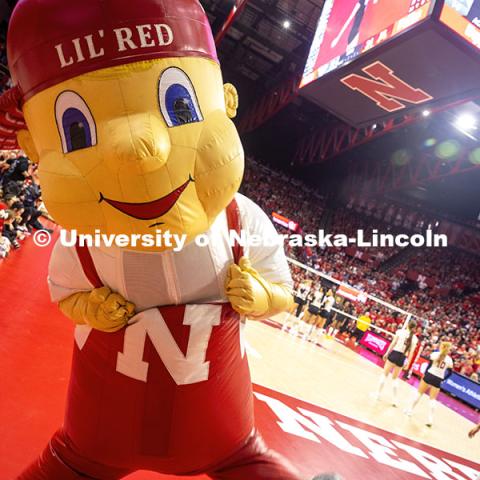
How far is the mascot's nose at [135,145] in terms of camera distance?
136 centimetres

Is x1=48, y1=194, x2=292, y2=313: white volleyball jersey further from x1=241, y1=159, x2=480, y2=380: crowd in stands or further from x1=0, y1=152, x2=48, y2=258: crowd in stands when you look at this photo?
x1=241, y1=159, x2=480, y2=380: crowd in stands

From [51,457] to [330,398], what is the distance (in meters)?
5.04

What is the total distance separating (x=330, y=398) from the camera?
20.6ft

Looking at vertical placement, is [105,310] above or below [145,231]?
below

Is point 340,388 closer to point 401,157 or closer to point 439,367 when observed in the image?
point 439,367

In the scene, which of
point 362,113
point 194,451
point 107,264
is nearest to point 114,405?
point 194,451

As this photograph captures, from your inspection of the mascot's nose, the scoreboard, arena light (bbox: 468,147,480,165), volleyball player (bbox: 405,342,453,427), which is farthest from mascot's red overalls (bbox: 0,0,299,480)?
arena light (bbox: 468,147,480,165)

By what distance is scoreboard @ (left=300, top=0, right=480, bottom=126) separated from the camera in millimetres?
5414

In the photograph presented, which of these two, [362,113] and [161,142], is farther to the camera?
[362,113]

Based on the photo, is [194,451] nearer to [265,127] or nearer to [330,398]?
[330,398]

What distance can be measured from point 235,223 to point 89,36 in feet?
2.95

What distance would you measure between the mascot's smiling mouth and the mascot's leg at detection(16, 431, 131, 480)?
3.75ft

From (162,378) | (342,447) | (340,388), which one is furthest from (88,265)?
(340,388)

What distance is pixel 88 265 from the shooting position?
1.84 meters
